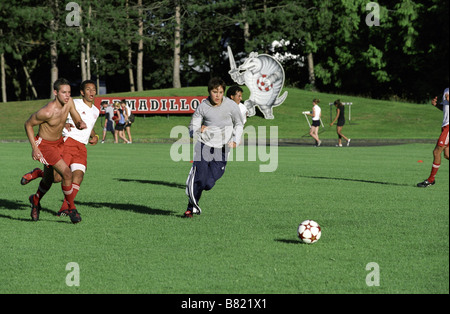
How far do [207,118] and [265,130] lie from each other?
35472 millimetres

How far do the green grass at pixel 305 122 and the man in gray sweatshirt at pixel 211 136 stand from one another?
101 feet

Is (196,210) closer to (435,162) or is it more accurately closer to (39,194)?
(39,194)

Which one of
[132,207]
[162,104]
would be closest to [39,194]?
[132,207]

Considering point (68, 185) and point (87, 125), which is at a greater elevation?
point (87, 125)

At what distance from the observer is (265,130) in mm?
45656

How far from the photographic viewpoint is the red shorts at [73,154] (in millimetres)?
10773

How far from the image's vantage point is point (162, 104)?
161 ft

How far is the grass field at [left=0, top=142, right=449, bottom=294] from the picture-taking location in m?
6.38

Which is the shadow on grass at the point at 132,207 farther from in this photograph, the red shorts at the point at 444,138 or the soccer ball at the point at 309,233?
the red shorts at the point at 444,138

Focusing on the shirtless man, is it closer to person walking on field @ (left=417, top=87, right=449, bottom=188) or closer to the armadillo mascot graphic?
person walking on field @ (left=417, top=87, right=449, bottom=188)

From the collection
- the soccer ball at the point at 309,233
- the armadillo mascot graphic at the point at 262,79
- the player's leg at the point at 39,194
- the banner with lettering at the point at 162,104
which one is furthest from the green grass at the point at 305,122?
the soccer ball at the point at 309,233

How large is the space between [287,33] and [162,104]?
17.0 meters

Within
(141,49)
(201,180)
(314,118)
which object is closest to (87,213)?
(201,180)

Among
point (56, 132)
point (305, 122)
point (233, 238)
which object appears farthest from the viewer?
point (305, 122)
